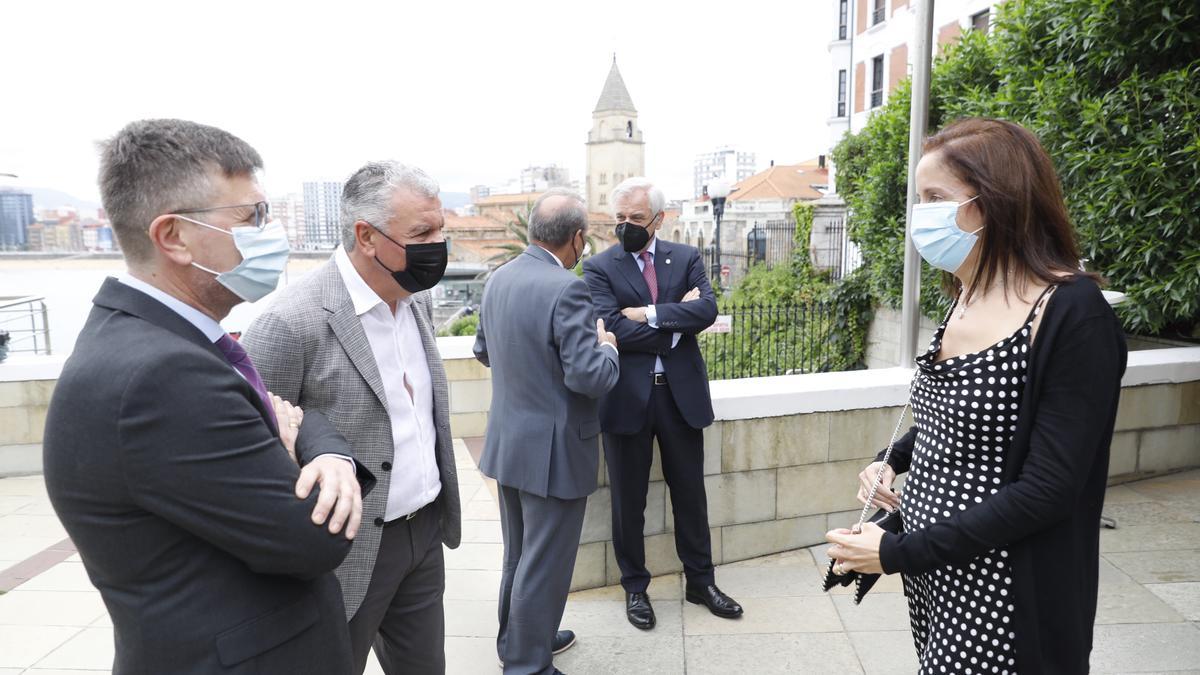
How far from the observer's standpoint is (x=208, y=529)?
4.08ft

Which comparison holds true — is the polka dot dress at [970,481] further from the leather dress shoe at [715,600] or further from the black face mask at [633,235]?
the black face mask at [633,235]

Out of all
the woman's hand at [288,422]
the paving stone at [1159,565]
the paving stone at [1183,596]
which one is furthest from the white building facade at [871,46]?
the woman's hand at [288,422]

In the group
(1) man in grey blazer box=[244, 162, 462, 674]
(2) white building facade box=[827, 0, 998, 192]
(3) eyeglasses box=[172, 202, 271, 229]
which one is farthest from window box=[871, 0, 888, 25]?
(3) eyeglasses box=[172, 202, 271, 229]

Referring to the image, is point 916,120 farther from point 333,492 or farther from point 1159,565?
point 333,492

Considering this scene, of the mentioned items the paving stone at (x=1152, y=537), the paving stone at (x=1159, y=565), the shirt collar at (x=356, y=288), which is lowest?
the paving stone at (x=1159, y=565)

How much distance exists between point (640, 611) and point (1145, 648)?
7.02 feet

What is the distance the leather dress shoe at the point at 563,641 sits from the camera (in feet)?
11.0

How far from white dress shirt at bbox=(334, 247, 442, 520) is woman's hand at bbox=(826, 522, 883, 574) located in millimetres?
1218

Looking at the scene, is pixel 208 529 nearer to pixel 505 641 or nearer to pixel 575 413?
pixel 575 413

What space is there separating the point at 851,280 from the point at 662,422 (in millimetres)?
9029

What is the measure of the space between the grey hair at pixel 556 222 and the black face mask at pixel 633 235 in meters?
0.53

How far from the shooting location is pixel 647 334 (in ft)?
11.6

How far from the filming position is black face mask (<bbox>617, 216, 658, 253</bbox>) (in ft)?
11.9

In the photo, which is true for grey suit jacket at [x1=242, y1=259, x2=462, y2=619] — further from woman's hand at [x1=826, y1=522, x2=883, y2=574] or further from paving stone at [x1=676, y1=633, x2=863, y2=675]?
paving stone at [x1=676, y1=633, x2=863, y2=675]
